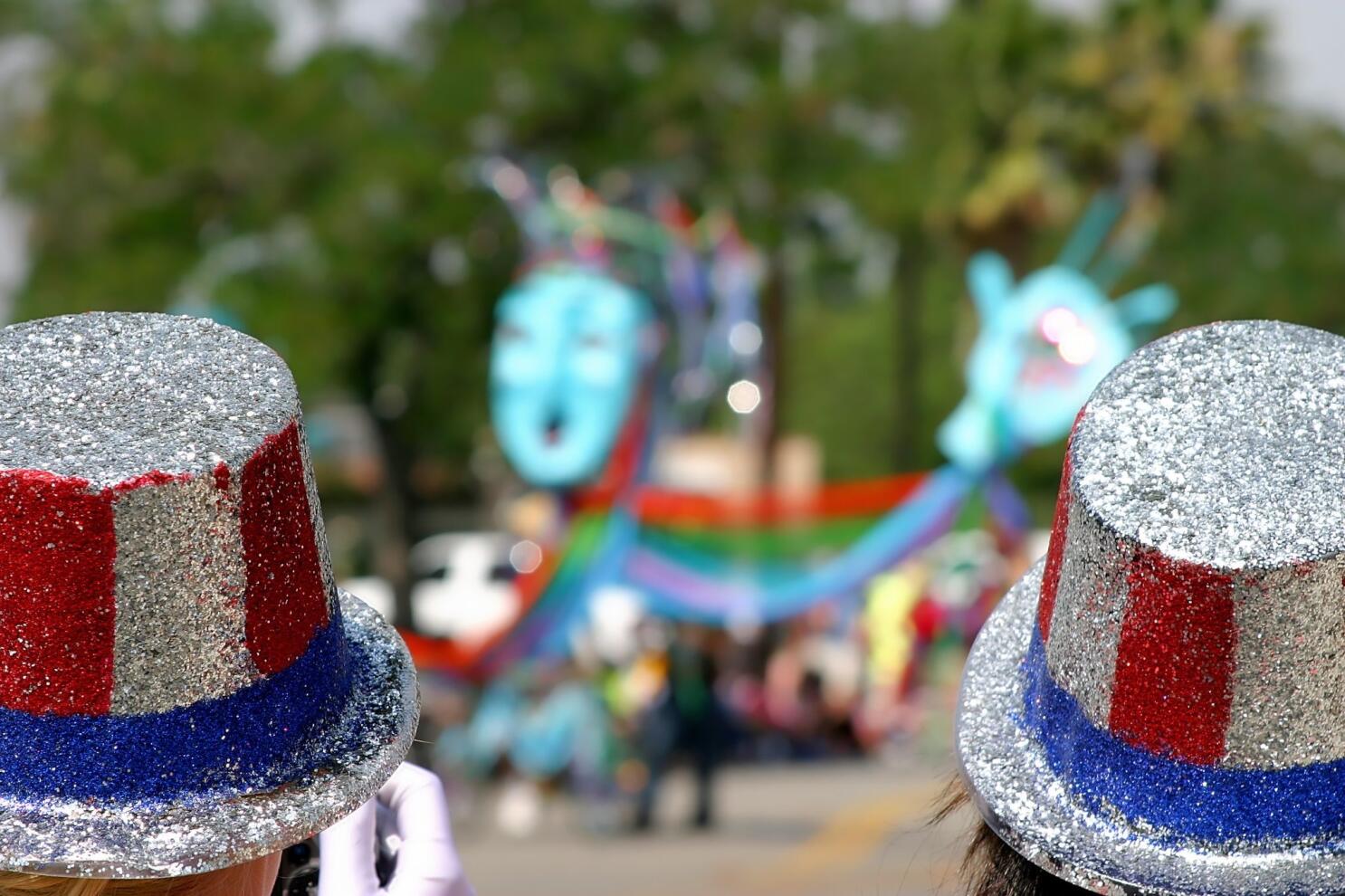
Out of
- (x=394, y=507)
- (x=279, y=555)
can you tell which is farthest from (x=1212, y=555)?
(x=394, y=507)

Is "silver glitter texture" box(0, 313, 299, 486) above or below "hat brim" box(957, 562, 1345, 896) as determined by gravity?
above

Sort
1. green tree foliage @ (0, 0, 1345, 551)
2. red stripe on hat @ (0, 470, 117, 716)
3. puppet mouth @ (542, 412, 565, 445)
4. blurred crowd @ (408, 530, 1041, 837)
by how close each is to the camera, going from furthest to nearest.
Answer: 1. green tree foliage @ (0, 0, 1345, 551)
2. puppet mouth @ (542, 412, 565, 445)
3. blurred crowd @ (408, 530, 1041, 837)
4. red stripe on hat @ (0, 470, 117, 716)

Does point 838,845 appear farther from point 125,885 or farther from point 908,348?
point 908,348

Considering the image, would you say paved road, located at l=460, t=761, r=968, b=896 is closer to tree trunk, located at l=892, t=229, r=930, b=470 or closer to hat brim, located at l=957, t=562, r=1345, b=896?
hat brim, located at l=957, t=562, r=1345, b=896

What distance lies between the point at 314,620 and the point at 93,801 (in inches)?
7.7

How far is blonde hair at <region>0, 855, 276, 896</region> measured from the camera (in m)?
1.24

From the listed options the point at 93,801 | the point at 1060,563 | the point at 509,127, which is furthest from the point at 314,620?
the point at 509,127

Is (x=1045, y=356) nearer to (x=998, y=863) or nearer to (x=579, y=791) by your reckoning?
(x=579, y=791)

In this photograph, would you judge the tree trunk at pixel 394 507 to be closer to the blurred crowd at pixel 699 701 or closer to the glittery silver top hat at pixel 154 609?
the blurred crowd at pixel 699 701

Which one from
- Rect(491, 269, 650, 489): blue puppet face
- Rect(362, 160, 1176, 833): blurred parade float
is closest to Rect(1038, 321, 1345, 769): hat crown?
Rect(362, 160, 1176, 833): blurred parade float

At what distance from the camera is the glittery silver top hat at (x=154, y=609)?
3.93ft

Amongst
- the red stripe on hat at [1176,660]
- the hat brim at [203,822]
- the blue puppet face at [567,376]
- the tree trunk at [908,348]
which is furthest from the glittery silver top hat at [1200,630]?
the tree trunk at [908,348]

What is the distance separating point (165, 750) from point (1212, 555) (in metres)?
0.71

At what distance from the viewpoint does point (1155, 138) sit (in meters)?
25.1
